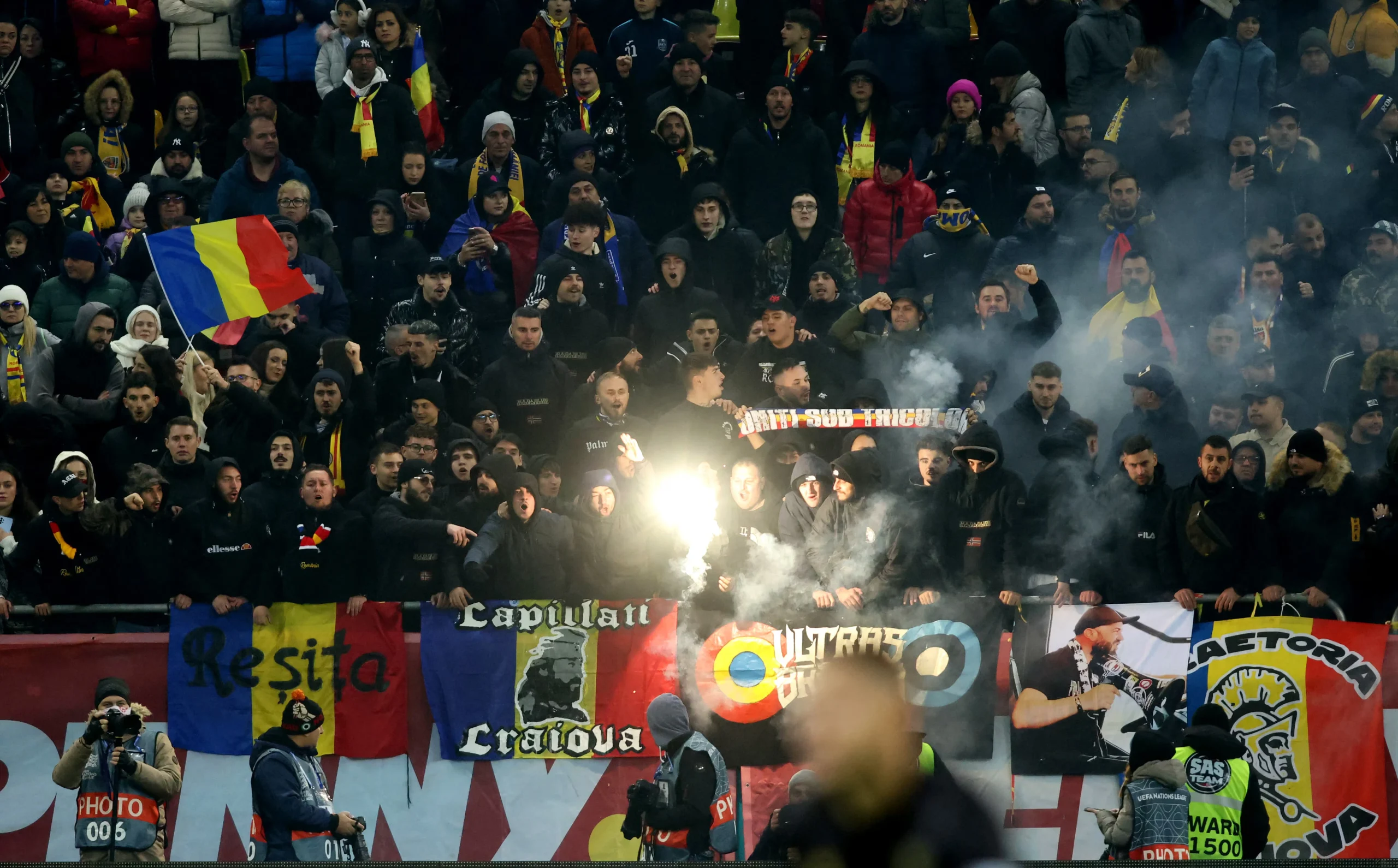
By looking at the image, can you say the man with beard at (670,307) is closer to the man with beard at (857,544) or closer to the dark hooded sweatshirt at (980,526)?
the man with beard at (857,544)

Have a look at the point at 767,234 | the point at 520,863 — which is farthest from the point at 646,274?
the point at 520,863

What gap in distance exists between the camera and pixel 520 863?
5711 mm

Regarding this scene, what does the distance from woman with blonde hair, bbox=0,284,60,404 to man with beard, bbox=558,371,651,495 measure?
358 cm

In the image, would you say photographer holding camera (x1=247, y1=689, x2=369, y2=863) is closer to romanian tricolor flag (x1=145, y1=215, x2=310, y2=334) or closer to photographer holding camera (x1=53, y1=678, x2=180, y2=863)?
photographer holding camera (x1=53, y1=678, x2=180, y2=863)

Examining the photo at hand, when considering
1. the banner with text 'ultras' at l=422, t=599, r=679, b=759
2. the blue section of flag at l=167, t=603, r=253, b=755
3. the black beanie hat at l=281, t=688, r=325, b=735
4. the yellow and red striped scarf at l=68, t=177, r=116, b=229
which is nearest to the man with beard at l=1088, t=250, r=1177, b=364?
the banner with text 'ultras' at l=422, t=599, r=679, b=759

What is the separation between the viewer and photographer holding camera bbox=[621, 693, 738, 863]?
9.20 meters

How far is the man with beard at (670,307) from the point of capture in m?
12.7

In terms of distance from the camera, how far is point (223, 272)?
12664mm

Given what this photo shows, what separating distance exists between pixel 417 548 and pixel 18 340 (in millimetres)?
3720

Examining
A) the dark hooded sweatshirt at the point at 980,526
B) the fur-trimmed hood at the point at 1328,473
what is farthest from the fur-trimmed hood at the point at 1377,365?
the dark hooded sweatshirt at the point at 980,526

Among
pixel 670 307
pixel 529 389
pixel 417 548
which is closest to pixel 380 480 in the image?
pixel 417 548

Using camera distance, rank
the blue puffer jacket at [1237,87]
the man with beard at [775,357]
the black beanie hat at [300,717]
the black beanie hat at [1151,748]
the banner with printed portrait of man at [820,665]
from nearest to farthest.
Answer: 1. the black beanie hat at [1151,748]
2. the black beanie hat at [300,717]
3. the banner with printed portrait of man at [820,665]
4. the man with beard at [775,357]
5. the blue puffer jacket at [1237,87]

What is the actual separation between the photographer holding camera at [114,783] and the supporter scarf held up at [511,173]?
5.67 m

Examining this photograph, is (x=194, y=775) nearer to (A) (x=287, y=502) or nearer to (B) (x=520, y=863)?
(A) (x=287, y=502)
